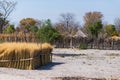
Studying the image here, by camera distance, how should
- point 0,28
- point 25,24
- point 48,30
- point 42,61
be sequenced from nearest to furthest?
point 42,61 < point 48,30 < point 0,28 < point 25,24

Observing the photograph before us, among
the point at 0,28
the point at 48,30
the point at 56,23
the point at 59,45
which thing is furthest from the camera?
the point at 56,23

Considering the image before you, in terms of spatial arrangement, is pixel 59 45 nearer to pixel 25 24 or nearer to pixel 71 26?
pixel 25 24

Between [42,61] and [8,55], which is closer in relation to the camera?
[8,55]

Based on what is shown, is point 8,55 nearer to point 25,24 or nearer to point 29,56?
point 29,56

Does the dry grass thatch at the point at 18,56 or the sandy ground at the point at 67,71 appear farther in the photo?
the dry grass thatch at the point at 18,56

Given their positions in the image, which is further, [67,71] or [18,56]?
[18,56]

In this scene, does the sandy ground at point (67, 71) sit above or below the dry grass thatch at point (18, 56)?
below

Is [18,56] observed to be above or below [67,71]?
above

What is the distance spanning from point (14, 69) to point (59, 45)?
112 feet

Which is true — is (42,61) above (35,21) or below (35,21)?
below

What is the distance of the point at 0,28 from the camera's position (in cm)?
6888

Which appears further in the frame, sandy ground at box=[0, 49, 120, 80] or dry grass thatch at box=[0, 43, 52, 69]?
dry grass thatch at box=[0, 43, 52, 69]

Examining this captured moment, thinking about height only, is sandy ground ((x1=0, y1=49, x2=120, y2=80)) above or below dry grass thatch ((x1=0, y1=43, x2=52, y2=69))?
below

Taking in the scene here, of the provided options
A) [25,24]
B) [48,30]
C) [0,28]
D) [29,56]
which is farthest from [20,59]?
[25,24]
